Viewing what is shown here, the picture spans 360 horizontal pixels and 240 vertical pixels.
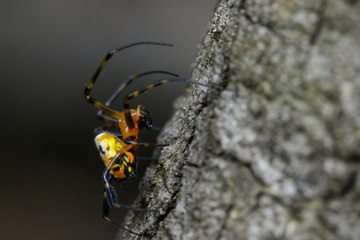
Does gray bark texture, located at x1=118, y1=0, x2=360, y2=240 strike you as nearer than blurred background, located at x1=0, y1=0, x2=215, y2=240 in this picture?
Yes

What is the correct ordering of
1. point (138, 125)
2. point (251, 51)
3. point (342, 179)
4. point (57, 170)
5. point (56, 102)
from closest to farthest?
1. point (342, 179)
2. point (251, 51)
3. point (138, 125)
4. point (56, 102)
5. point (57, 170)

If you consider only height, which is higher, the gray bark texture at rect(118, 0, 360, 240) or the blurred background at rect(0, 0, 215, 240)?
the gray bark texture at rect(118, 0, 360, 240)

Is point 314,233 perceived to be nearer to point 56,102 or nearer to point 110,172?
point 110,172

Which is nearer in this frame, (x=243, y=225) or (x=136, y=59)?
(x=243, y=225)

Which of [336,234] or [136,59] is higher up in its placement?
[336,234]

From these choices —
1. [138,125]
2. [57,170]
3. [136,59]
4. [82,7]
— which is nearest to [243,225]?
[138,125]
